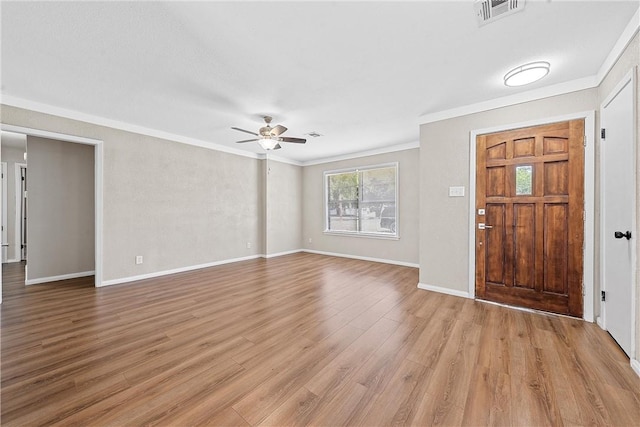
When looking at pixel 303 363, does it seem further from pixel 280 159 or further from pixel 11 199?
pixel 11 199

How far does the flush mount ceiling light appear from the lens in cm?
238

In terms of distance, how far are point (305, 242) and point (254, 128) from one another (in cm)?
386

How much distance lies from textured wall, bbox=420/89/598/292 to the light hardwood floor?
46 cm

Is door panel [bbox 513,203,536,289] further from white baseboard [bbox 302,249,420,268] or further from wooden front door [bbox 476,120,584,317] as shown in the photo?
white baseboard [bbox 302,249,420,268]

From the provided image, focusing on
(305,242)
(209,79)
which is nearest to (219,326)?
(209,79)

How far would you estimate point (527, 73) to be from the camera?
247 cm

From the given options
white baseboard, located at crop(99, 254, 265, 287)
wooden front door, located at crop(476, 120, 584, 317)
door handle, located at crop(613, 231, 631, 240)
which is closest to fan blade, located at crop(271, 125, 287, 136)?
wooden front door, located at crop(476, 120, 584, 317)

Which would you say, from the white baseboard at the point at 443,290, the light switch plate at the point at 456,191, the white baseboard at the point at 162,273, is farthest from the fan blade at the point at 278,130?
the white baseboard at the point at 162,273

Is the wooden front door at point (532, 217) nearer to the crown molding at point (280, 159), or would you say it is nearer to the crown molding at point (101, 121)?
the crown molding at point (280, 159)

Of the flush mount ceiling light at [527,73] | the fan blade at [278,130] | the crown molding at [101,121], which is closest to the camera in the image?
the flush mount ceiling light at [527,73]

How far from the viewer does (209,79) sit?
2631 millimetres

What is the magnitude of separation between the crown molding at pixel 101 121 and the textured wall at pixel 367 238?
8.11ft

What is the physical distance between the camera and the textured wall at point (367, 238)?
523 centimetres

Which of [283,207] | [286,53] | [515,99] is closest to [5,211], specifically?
[283,207]
